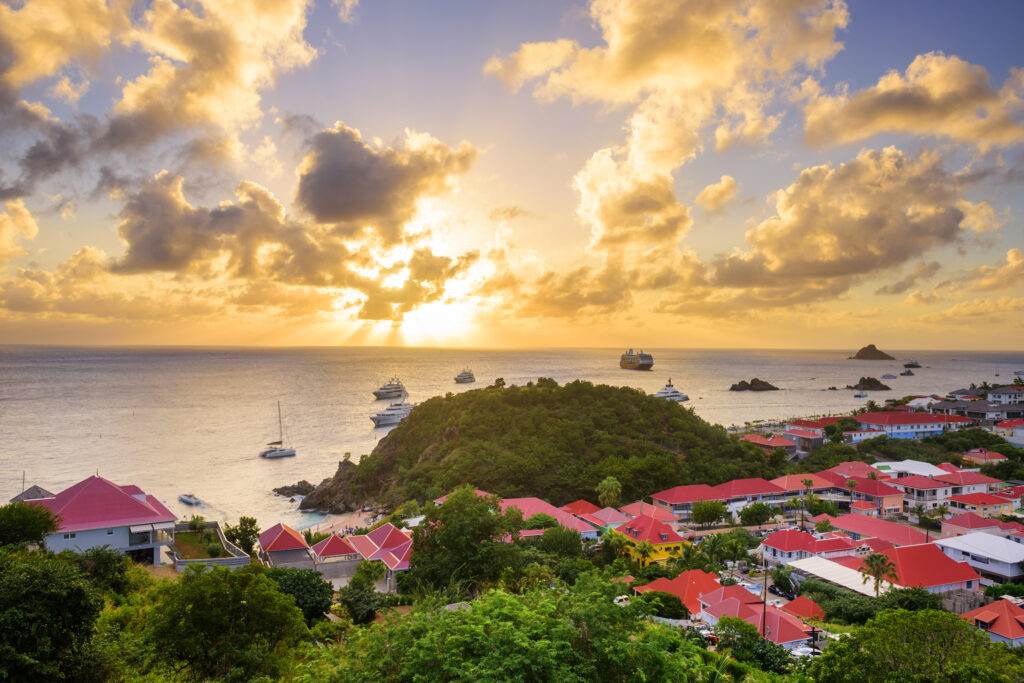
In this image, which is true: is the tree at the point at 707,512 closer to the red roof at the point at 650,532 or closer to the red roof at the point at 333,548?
the red roof at the point at 650,532

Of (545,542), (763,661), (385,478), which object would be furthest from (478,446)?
(763,661)

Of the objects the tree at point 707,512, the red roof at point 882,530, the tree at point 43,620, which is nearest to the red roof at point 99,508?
the tree at point 43,620

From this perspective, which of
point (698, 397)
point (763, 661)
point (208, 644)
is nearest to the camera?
point (208, 644)

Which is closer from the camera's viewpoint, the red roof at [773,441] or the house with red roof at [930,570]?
the house with red roof at [930,570]

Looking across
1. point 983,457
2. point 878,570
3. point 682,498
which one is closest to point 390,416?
point 682,498

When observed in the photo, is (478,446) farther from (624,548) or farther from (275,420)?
(275,420)
